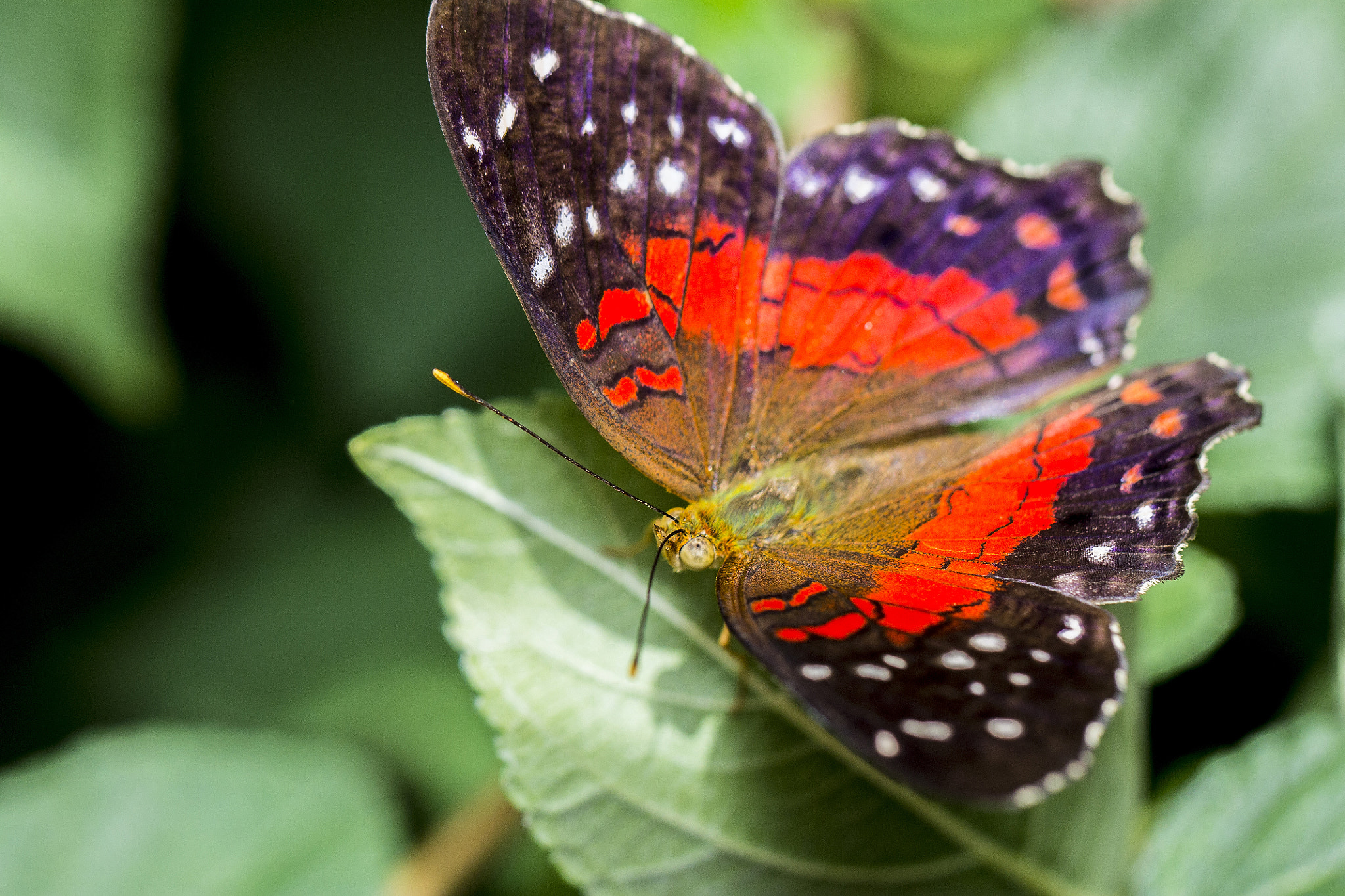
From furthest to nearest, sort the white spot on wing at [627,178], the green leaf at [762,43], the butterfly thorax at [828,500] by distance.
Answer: the green leaf at [762,43] < the butterfly thorax at [828,500] < the white spot on wing at [627,178]

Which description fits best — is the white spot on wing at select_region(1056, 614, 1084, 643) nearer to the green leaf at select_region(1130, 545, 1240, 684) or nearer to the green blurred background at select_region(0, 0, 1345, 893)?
the green leaf at select_region(1130, 545, 1240, 684)

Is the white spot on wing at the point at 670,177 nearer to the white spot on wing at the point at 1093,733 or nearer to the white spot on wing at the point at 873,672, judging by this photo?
the white spot on wing at the point at 873,672

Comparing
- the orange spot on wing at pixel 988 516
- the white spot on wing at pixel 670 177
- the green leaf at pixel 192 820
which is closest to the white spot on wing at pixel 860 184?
the white spot on wing at pixel 670 177

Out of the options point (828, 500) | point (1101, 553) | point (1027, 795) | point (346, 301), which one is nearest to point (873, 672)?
point (1027, 795)

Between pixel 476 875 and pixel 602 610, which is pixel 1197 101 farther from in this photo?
pixel 476 875

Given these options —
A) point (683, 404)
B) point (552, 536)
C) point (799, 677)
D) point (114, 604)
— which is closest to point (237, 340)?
point (114, 604)

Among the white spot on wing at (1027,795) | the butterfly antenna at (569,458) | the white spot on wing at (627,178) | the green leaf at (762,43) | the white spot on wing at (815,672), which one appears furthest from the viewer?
the green leaf at (762,43)

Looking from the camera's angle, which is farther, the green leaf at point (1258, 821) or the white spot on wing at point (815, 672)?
the green leaf at point (1258, 821)
